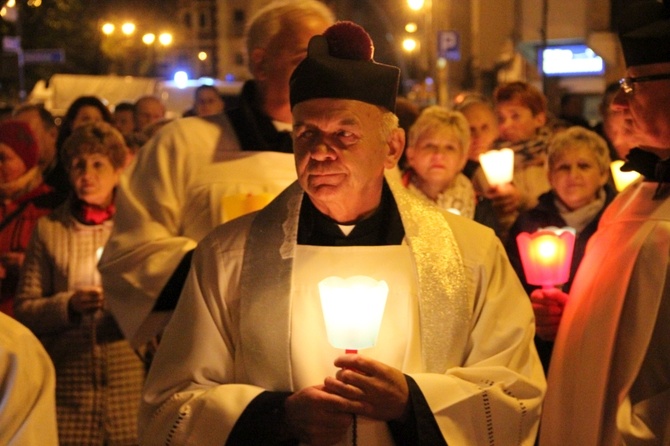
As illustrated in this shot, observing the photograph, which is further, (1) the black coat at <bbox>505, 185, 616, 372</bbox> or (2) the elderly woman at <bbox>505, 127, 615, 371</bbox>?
(2) the elderly woman at <bbox>505, 127, 615, 371</bbox>

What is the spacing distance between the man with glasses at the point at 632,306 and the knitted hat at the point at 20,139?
13.6ft

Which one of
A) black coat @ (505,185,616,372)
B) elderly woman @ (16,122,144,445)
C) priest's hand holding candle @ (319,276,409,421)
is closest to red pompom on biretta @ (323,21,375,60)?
priest's hand holding candle @ (319,276,409,421)

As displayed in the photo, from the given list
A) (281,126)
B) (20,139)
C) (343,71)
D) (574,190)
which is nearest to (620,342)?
(343,71)

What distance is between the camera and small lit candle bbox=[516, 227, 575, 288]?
437cm

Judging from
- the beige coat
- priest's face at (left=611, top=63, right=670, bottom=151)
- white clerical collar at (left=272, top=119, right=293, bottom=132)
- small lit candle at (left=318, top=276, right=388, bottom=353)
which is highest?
priest's face at (left=611, top=63, right=670, bottom=151)

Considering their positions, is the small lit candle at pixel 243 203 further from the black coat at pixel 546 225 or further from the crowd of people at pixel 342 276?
the black coat at pixel 546 225

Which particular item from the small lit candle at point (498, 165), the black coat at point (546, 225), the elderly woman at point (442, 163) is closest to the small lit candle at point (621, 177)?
the black coat at point (546, 225)

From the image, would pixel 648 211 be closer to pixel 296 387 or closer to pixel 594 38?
pixel 296 387

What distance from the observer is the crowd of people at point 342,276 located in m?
3.10

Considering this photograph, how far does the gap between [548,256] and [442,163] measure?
5.38 ft

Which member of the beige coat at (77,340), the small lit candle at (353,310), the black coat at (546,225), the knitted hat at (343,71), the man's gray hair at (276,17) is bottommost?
the beige coat at (77,340)

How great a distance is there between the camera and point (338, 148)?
3.24m

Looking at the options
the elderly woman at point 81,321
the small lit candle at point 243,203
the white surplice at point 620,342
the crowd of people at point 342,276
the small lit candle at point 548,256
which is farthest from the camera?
the elderly woman at point 81,321

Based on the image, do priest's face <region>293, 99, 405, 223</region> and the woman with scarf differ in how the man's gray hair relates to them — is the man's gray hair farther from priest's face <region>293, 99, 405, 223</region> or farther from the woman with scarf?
the woman with scarf
